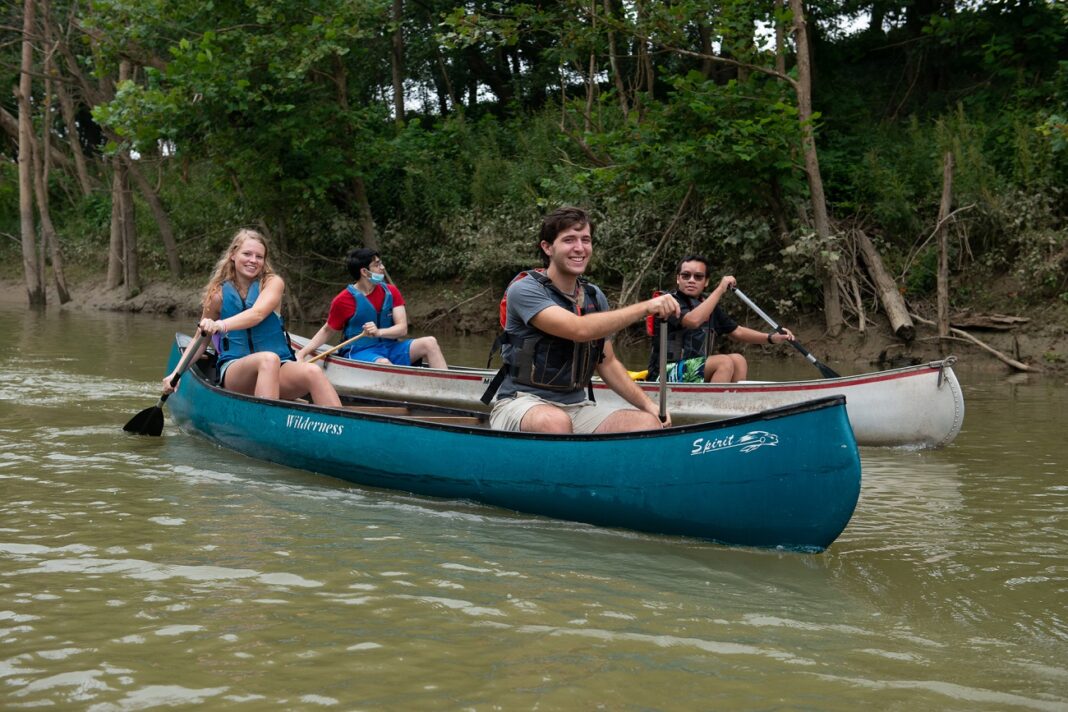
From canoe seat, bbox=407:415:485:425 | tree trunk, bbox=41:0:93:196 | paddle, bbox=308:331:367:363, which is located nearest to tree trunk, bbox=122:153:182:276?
tree trunk, bbox=41:0:93:196

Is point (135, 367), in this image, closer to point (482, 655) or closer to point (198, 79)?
point (198, 79)

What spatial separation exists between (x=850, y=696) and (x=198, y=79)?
49.9 ft

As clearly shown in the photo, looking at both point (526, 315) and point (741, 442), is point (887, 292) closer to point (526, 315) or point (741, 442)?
point (526, 315)

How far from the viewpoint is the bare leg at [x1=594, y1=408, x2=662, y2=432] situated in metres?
4.90

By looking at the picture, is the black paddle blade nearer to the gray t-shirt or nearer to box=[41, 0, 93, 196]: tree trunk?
the gray t-shirt

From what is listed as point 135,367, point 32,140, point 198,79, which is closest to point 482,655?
point 135,367

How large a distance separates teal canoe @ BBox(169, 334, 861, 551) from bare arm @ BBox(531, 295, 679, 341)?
434 mm

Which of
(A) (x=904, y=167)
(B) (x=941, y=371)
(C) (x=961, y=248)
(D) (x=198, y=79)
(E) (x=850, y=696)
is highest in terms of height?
(D) (x=198, y=79)

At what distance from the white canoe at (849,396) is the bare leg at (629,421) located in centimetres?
189

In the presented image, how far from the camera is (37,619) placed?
11.2 feet

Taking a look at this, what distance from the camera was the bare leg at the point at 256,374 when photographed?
21.4 feet

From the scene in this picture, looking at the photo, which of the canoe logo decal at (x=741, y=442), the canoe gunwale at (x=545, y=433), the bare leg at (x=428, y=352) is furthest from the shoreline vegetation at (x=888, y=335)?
the canoe logo decal at (x=741, y=442)

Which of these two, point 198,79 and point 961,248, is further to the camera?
point 198,79

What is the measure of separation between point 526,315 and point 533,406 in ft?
1.46
